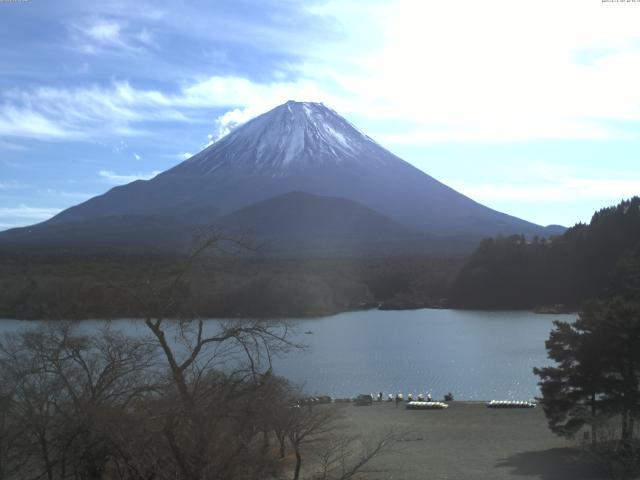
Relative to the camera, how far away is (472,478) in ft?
31.3

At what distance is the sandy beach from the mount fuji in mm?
38719

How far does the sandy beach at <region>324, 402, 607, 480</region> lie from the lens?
9.76m

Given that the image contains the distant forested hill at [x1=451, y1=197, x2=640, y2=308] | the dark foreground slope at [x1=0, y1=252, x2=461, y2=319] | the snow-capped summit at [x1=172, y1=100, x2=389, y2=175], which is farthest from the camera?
the snow-capped summit at [x1=172, y1=100, x2=389, y2=175]

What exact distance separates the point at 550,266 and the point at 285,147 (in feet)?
133

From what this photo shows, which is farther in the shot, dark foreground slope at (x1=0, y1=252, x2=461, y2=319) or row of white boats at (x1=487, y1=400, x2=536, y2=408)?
row of white boats at (x1=487, y1=400, x2=536, y2=408)

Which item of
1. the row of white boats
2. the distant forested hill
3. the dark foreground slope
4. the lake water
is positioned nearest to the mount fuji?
the dark foreground slope

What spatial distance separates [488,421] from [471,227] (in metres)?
58.3

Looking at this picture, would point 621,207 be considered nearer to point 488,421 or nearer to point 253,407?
point 488,421

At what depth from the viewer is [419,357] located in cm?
2375

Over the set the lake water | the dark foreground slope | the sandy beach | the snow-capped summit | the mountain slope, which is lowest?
the sandy beach

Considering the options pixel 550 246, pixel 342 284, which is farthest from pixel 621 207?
pixel 342 284

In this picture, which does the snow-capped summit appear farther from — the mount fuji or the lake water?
the lake water

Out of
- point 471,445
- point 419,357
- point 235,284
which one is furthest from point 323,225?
point 471,445

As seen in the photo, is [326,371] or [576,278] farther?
[576,278]
